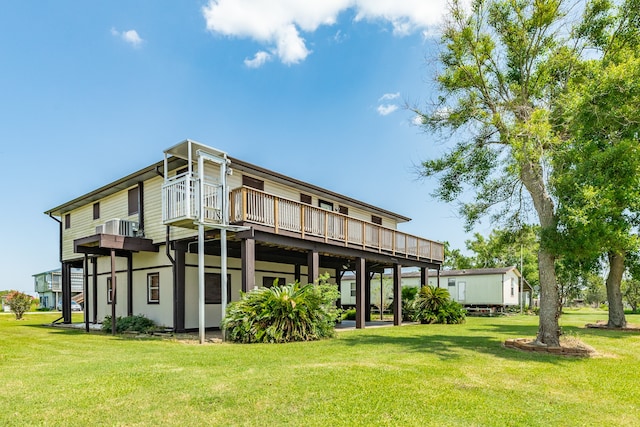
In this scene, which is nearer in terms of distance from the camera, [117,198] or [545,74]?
[545,74]

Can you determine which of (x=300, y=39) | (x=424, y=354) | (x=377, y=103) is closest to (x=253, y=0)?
(x=300, y=39)

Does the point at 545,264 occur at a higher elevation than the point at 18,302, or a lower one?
higher

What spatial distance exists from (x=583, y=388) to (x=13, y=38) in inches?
595

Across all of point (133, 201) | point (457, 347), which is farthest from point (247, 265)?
point (133, 201)

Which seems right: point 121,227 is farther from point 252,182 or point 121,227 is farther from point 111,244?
point 252,182

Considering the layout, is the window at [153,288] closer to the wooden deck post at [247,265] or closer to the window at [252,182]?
the window at [252,182]

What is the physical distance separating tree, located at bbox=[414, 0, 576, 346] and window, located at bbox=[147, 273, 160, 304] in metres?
10.0

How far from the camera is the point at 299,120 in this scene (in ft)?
61.1

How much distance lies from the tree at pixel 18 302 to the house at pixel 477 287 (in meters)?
21.1

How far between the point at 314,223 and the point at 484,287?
75.4ft

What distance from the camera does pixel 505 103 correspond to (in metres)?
10.9

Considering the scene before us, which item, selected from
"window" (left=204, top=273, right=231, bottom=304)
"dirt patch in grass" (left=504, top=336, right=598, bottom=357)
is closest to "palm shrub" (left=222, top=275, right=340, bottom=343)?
"window" (left=204, top=273, right=231, bottom=304)

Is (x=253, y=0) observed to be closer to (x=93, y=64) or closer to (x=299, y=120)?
(x=93, y=64)

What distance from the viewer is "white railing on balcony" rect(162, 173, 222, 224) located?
37.1 feet
